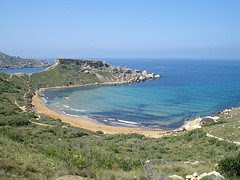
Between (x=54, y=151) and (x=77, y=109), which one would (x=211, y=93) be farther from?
(x=54, y=151)

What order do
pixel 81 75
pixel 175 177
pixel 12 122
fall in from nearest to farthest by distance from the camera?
pixel 175 177
pixel 12 122
pixel 81 75

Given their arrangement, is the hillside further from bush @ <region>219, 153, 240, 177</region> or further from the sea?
bush @ <region>219, 153, 240, 177</region>

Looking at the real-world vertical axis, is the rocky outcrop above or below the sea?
above

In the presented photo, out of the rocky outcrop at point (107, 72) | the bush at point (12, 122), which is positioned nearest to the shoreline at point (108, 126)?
the bush at point (12, 122)

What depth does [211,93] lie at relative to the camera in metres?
97.8

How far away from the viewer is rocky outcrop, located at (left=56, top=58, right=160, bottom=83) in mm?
140875

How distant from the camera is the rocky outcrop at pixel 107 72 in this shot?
141 meters

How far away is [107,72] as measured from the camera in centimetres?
15250

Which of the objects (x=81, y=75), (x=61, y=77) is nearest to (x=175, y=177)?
(x=61, y=77)

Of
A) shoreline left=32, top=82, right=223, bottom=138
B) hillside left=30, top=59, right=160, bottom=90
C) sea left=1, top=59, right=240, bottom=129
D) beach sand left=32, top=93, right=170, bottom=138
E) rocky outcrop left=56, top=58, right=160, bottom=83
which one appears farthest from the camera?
rocky outcrop left=56, top=58, right=160, bottom=83

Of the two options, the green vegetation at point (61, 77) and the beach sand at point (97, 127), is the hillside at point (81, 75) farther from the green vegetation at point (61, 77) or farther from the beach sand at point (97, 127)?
the beach sand at point (97, 127)

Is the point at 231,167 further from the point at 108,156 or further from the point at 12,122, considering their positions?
the point at 12,122

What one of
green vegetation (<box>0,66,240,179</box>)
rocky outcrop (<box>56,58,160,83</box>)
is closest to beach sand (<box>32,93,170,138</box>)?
green vegetation (<box>0,66,240,179</box>)

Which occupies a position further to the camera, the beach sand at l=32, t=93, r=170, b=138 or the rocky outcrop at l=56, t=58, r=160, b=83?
the rocky outcrop at l=56, t=58, r=160, b=83
